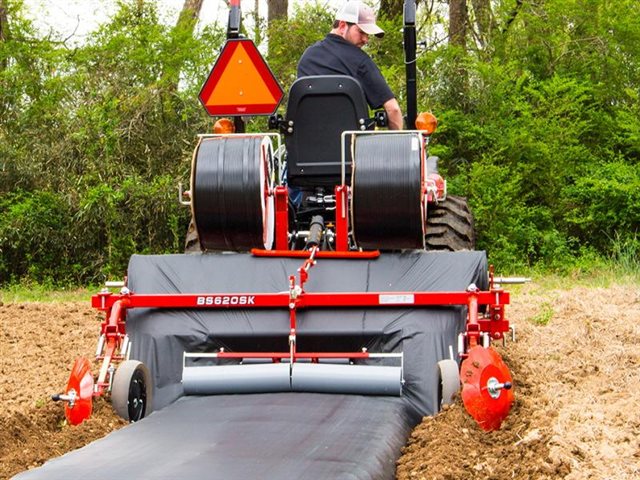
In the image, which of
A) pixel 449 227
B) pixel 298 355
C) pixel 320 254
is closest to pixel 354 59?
pixel 449 227

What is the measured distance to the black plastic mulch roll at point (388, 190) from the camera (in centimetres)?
643

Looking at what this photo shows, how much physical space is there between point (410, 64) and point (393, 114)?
24.6 inches

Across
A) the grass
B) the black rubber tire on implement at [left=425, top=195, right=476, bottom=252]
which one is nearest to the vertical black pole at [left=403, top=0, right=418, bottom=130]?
the black rubber tire on implement at [left=425, top=195, right=476, bottom=252]

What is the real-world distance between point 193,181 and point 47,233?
8.31 meters

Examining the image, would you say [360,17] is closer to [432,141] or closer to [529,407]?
[529,407]

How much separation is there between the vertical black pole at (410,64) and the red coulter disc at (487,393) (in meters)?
3.01

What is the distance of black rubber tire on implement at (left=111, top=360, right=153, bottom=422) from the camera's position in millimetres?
5770

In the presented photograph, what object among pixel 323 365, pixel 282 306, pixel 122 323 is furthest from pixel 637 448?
pixel 122 323

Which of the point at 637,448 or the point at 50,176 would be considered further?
the point at 50,176

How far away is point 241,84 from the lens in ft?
25.6

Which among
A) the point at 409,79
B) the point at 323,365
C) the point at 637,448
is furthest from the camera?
the point at 409,79

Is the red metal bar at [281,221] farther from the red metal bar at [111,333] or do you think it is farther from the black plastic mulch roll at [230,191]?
the red metal bar at [111,333]

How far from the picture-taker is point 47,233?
14461mm

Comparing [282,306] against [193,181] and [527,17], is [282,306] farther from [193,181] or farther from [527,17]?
[527,17]
